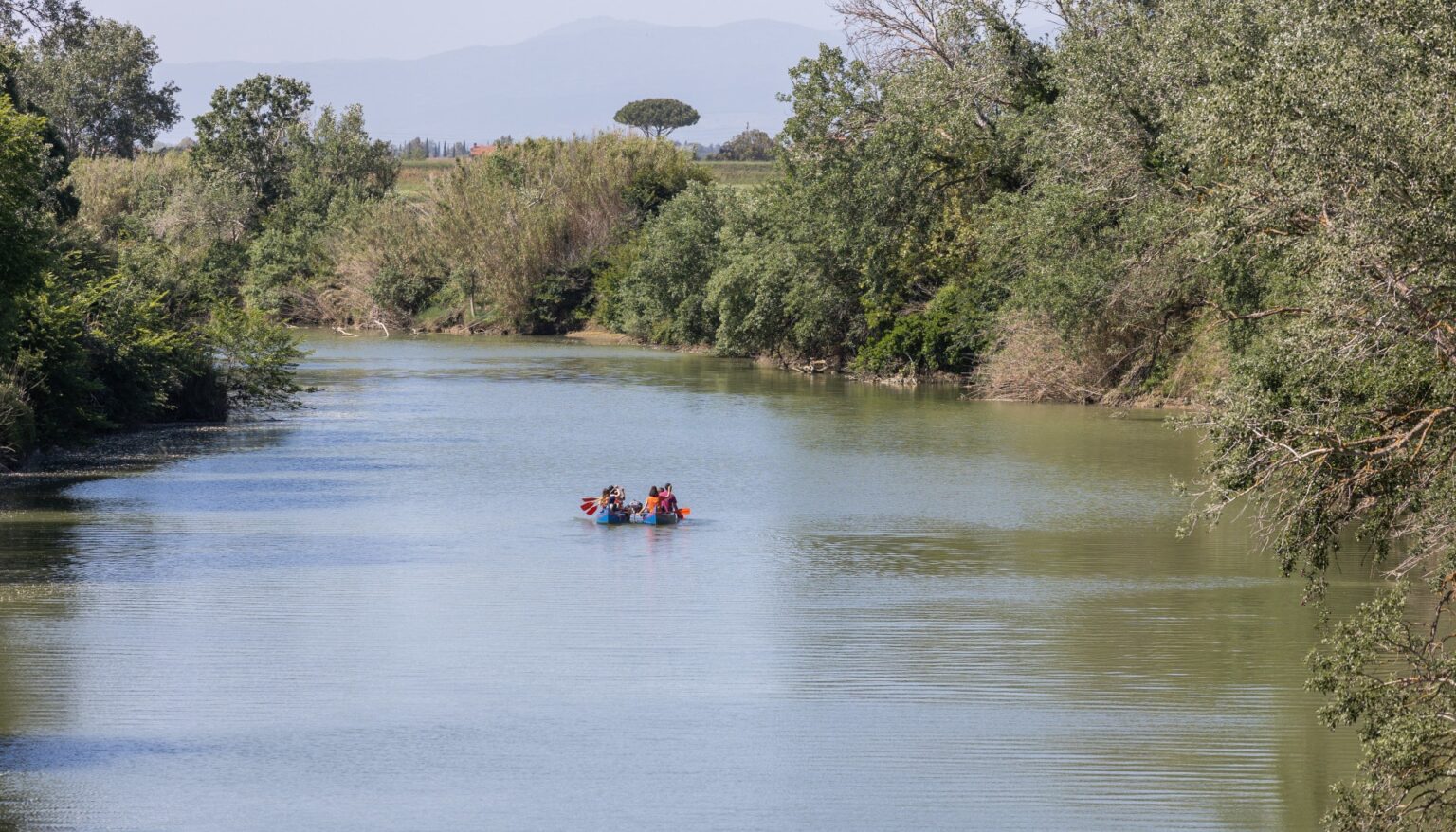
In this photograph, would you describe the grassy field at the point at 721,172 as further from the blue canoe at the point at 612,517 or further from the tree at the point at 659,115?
the blue canoe at the point at 612,517

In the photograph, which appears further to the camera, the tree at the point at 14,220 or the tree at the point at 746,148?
the tree at the point at 746,148

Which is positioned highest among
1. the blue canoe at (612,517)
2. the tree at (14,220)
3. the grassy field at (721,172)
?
the grassy field at (721,172)

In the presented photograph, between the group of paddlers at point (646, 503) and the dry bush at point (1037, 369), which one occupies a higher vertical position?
the dry bush at point (1037, 369)

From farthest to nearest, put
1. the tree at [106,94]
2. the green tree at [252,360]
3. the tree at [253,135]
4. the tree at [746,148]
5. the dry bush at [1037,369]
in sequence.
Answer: the tree at [746,148] → the tree at [106,94] → the tree at [253,135] → the dry bush at [1037,369] → the green tree at [252,360]

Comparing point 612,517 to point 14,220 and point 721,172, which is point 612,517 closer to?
point 14,220

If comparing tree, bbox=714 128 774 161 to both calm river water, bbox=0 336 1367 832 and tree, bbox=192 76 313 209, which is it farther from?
calm river water, bbox=0 336 1367 832

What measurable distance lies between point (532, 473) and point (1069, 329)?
13625 millimetres

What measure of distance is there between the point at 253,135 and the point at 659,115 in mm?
84108

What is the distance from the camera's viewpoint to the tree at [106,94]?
365 feet

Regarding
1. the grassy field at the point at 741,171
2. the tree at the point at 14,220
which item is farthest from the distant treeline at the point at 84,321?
the grassy field at the point at 741,171

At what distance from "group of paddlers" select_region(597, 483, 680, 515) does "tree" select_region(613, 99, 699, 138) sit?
15109cm

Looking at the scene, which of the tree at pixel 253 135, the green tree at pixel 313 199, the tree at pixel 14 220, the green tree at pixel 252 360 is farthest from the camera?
the tree at pixel 253 135

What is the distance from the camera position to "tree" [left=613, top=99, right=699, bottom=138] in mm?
177000

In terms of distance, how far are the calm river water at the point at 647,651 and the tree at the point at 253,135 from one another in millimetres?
64942
